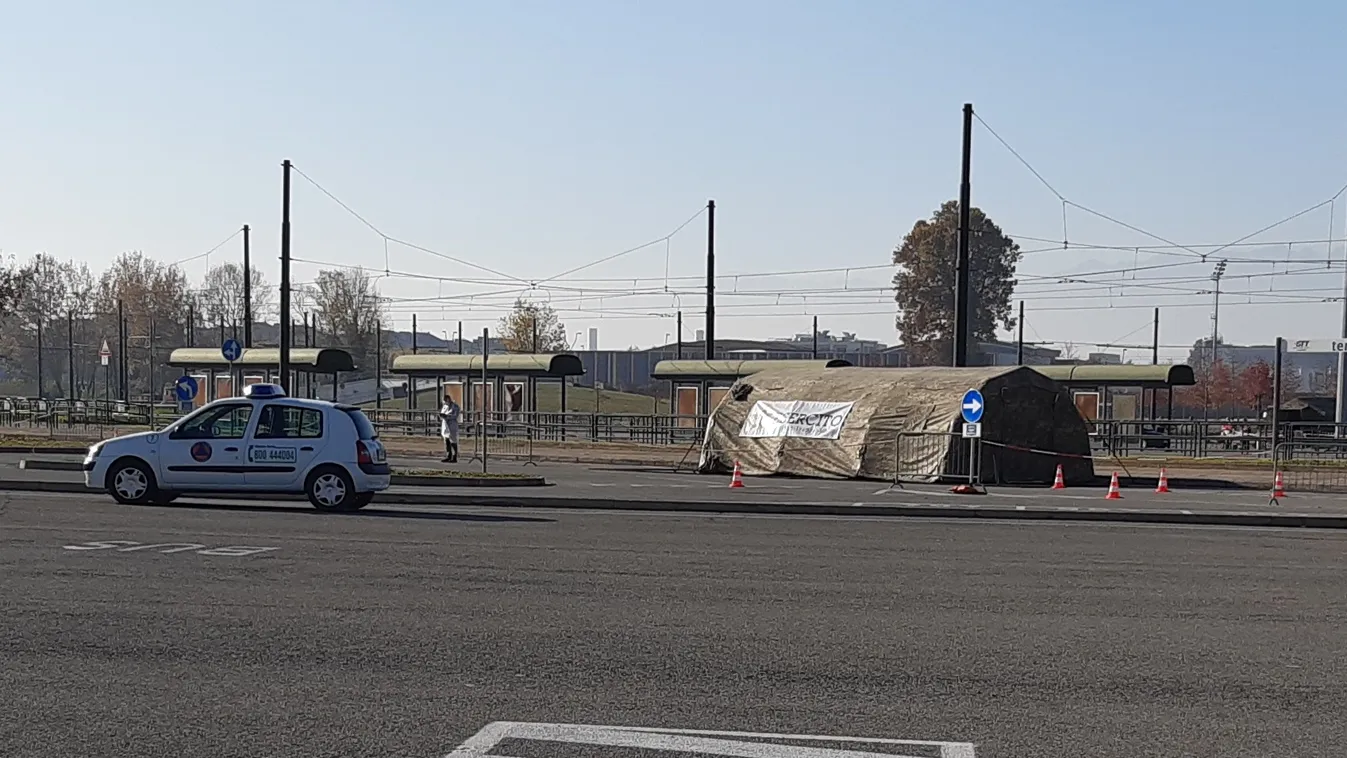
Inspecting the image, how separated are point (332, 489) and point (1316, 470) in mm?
22599

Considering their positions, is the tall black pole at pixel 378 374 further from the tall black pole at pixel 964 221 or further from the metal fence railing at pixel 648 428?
the tall black pole at pixel 964 221

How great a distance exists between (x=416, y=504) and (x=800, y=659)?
1322cm

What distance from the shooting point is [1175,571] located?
1433 cm

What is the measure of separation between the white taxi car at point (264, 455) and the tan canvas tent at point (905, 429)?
43.2ft

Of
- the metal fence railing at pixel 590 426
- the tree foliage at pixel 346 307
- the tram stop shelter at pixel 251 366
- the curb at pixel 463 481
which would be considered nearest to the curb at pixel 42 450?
the curb at pixel 463 481

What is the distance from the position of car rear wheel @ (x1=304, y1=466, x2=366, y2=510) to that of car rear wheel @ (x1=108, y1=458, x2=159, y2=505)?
231 centimetres

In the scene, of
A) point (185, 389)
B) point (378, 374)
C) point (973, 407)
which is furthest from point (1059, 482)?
point (378, 374)

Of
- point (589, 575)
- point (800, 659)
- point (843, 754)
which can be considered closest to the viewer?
point (843, 754)

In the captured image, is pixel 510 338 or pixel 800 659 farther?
pixel 510 338

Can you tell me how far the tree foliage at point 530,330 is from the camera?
283ft

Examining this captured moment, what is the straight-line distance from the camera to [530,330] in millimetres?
86000

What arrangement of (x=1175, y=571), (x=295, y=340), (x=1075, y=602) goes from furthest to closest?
(x=295, y=340) → (x=1175, y=571) → (x=1075, y=602)

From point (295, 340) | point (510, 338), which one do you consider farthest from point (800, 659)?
point (295, 340)

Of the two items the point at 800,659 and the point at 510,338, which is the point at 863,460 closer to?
the point at 800,659
